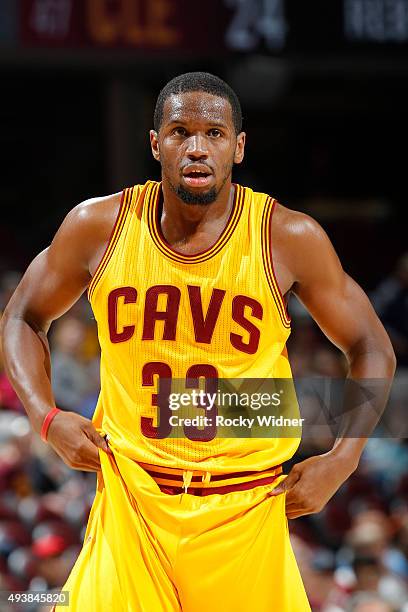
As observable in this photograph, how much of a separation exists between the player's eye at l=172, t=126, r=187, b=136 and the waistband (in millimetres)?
799

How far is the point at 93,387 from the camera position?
6523 millimetres

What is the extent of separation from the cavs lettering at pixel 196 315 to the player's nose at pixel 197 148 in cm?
31

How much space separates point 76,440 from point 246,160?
8.17 metres

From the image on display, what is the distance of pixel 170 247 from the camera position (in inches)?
111

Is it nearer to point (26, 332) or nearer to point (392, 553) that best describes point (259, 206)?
point (26, 332)

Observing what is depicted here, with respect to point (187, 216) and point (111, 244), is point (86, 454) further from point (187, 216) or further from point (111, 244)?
point (187, 216)

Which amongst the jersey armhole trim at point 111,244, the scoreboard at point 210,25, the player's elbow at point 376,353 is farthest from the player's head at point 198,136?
the scoreboard at point 210,25

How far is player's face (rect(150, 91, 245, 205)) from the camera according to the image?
2715mm

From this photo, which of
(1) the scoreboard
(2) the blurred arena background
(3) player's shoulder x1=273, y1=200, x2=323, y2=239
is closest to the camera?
(3) player's shoulder x1=273, y1=200, x2=323, y2=239

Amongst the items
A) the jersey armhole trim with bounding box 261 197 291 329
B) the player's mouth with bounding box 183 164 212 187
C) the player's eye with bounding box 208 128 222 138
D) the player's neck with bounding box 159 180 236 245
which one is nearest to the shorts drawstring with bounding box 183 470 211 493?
the jersey armhole trim with bounding box 261 197 291 329

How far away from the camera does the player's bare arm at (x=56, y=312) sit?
9.07ft

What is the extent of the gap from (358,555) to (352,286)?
9.89ft

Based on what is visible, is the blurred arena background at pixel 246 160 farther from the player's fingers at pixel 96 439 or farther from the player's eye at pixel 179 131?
the player's eye at pixel 179 131

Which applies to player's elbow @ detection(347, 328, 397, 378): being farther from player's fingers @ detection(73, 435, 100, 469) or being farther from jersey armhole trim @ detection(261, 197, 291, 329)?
player's fingers @ detection(73, 435, 100, 469)
